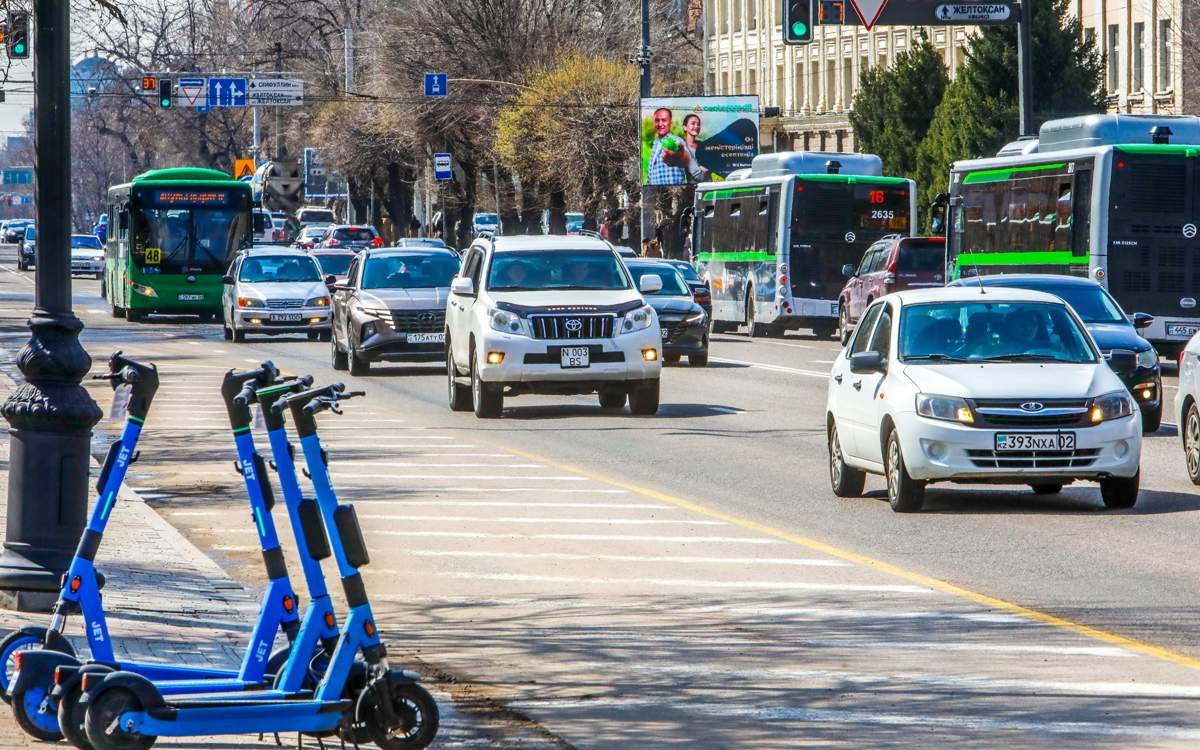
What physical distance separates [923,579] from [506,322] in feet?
37.9

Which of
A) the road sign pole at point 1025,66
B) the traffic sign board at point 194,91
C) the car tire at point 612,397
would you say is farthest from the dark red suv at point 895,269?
the traffic sign board at point 194,91

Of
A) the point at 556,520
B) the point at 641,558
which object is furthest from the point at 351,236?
the point at 641,558

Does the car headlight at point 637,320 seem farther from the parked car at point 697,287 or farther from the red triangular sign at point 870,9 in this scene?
the red triangular sign at point 870,9

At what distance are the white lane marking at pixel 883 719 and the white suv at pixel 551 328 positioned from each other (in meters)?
14.3

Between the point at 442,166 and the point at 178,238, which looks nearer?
the point at 178,238

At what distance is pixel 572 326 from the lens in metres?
22.5

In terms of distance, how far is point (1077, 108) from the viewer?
2174 inches

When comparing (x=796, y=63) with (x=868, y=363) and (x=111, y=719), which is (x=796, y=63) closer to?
(x=868, y=363)

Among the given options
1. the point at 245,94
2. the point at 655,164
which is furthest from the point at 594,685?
the point at 245,94

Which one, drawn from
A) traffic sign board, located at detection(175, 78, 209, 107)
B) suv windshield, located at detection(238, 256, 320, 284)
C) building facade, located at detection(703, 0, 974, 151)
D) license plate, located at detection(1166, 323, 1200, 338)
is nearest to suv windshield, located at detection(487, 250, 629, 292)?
license plate, located at detection(1166, 323, 1200, 338)

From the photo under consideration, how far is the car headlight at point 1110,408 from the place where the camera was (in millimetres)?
14289

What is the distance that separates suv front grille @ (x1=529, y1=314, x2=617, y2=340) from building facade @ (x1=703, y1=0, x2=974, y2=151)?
5747cm

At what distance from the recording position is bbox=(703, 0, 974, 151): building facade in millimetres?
85625

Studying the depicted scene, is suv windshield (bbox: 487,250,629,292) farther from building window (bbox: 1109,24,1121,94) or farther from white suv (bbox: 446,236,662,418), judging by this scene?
building window (bbox: 1109,24,1121,94)
